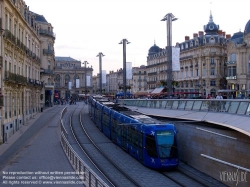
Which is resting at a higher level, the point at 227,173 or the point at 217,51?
the point at 217,51

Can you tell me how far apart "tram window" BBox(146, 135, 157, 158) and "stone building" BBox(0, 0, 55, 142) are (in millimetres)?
12411

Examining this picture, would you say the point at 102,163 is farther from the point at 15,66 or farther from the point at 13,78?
the point at 15,66

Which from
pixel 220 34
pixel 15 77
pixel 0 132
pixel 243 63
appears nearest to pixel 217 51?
pixel 220 34

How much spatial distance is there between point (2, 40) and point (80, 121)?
18.5 metres

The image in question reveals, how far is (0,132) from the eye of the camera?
2750cm

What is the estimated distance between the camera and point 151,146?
2031 centimetres

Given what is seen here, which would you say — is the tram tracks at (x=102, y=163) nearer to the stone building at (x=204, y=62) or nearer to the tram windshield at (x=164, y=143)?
the tram windshield at (x=164, y=143)

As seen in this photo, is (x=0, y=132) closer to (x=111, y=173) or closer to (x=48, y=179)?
(x=111, y=173)

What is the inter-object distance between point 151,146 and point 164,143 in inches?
29.8

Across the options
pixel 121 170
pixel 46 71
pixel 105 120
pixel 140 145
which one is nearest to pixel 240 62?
pixel 46 71

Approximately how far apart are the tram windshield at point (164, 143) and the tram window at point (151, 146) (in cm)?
28

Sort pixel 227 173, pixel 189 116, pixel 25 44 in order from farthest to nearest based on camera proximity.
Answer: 1. pixel 25 44
2. pixel 189 116
3. pixel 227 173

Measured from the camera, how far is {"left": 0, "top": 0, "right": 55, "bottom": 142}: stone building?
28.7 metres

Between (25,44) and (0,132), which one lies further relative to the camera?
(25,44)
